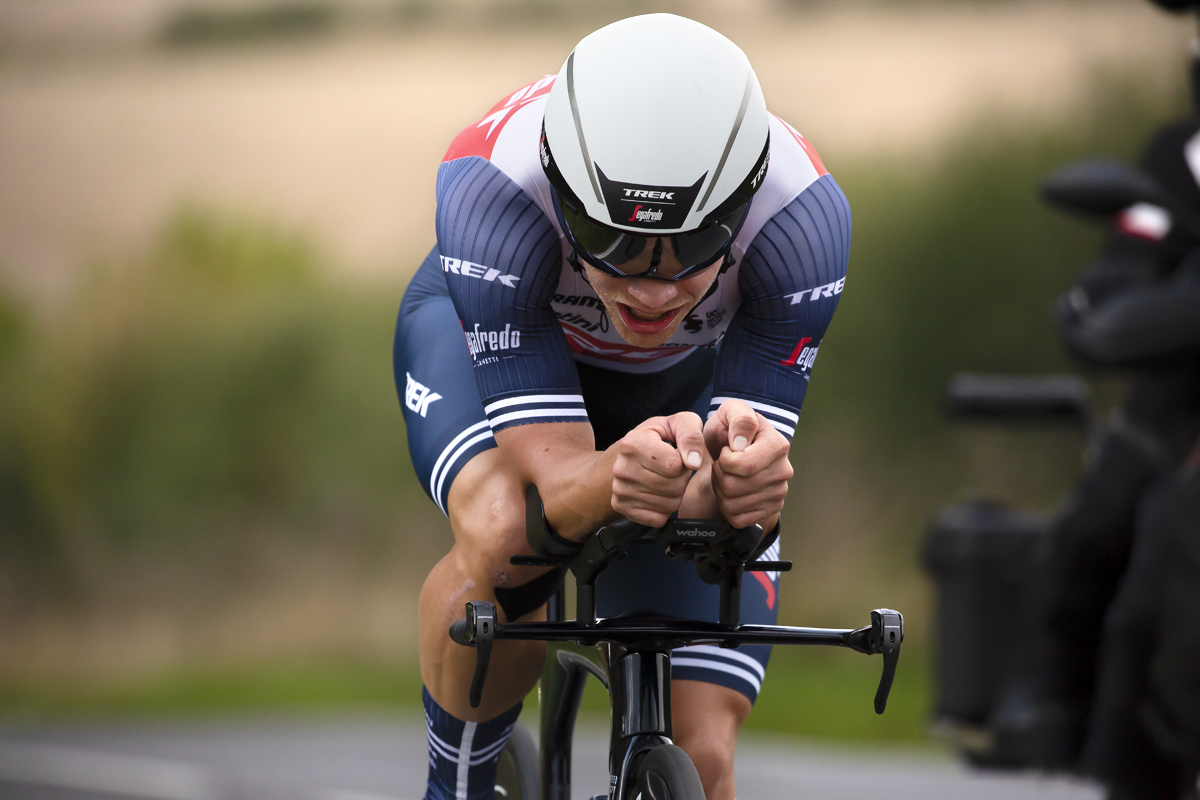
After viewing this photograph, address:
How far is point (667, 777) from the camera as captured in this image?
199 centimetres

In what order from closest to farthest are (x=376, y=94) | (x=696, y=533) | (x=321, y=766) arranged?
(x=696, y=533) → (x=321, y=766) → (x=376, y=94)

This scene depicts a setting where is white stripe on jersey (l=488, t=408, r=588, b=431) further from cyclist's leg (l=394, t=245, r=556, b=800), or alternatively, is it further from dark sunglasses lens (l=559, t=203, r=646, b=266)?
dark sunglasses lens (l=559, t=203, r=646, b=266)

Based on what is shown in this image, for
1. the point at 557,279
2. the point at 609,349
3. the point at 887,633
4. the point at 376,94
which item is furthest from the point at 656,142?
the point at 376,94

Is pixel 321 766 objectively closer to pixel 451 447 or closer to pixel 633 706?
pixel 451 447

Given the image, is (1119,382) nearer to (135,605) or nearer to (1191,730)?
(1191,730)

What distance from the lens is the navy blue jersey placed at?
2.18 metres

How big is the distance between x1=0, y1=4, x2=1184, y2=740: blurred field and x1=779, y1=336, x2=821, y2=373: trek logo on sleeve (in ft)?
24.0

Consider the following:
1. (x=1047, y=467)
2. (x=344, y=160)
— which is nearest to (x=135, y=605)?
(x=344, y=160)

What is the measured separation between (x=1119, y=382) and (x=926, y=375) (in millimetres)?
1375

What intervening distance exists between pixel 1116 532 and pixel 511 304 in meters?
4.41

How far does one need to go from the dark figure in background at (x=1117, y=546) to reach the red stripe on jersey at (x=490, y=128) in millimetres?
3575

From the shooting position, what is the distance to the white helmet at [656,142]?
1.94 metres

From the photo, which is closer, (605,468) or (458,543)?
(605,468)

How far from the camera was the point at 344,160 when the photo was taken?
9.94 meters
